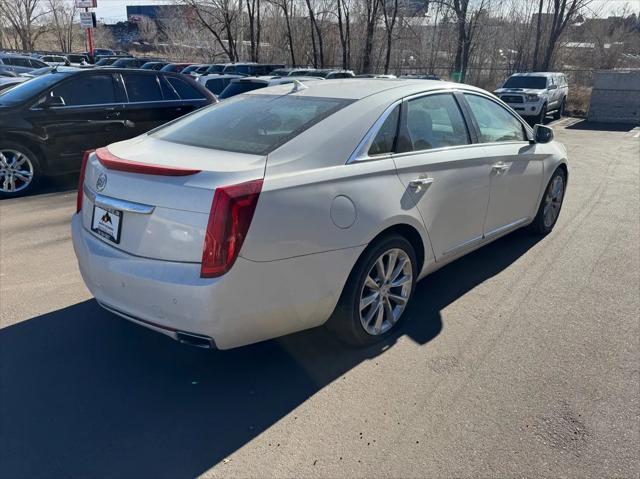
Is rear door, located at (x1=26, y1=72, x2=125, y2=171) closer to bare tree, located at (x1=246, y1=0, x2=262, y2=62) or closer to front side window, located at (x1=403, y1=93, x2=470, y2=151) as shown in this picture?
front side window, located at (x1=403, y1=93, x2=470, y2=151)

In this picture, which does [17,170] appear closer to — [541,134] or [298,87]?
[298,87]

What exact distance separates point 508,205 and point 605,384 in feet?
6.27

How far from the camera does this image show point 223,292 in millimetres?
2500

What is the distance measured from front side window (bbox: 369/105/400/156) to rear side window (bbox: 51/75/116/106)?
563cm

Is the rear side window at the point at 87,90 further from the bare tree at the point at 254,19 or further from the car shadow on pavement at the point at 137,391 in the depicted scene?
the bare tree at the point at 254,19

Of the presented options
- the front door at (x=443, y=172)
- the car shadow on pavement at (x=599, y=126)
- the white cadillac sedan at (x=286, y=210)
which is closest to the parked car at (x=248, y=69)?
the car shadow on pavement at (x=599, y=126)

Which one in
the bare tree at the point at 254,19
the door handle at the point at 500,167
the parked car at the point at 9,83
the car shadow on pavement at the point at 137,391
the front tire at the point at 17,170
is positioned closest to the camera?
the car shadow on pavement at the point at 137,391

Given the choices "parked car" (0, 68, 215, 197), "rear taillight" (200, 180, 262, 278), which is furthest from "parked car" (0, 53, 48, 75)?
"rear taillight" (200, 180, 262, 278)

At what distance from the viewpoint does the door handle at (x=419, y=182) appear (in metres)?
3.37

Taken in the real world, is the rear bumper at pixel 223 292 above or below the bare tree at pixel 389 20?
below

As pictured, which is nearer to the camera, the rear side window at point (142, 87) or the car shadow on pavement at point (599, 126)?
the rear side window at point (142, 87)

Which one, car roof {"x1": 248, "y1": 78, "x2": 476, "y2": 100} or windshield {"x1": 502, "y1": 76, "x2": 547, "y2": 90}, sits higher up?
car roof {"x1": 248, "y1": 78, "x2": 476, "y2": 100}

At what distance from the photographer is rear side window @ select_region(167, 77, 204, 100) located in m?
8.42

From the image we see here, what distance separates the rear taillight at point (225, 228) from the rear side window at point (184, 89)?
6601mm
